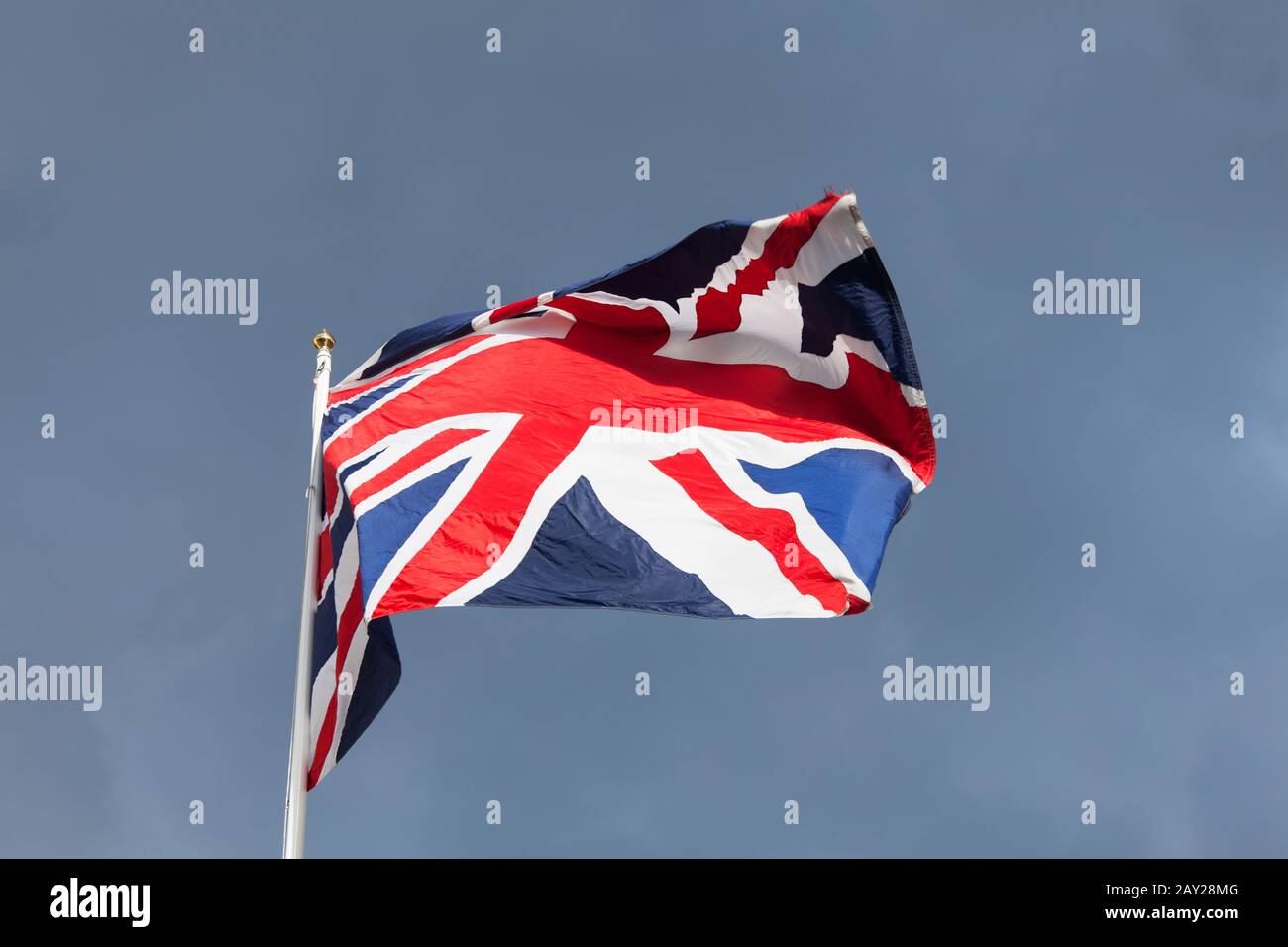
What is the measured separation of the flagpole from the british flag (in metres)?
0.25

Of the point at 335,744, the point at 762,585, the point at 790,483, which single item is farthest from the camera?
the point at 790,483

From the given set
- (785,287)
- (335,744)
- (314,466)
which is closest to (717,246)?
(785,287)

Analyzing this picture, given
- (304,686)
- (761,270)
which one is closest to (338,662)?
(304,686)

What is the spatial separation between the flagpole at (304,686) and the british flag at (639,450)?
0.25 meters

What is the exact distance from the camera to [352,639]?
1477 centimetres

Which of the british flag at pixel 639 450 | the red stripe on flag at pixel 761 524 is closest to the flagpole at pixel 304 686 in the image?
the british flag at pixel 639 450

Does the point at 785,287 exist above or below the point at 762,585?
above

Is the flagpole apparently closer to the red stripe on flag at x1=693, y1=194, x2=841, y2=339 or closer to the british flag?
the british flag

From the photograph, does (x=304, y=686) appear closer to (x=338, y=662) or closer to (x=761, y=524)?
(x=338, y=662)

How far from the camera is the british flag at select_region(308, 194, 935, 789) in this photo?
585 inches

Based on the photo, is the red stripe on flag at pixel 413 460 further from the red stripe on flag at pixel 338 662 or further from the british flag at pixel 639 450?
the red stripe on flag at pixel 338 662

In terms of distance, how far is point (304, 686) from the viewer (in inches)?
543
